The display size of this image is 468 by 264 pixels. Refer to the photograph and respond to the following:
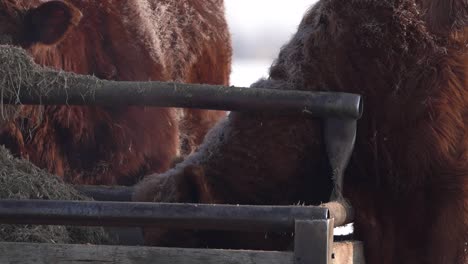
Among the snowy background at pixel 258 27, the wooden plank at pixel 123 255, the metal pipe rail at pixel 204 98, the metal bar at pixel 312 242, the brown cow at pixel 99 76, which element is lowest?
the wooden plank at pixel 123 255

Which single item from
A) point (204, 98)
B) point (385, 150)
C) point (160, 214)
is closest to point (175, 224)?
point (160, 214)

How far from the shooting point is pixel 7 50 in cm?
333

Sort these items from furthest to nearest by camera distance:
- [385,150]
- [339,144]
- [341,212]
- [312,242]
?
[385,150] → [339,144] → [341,212] → [312,242]

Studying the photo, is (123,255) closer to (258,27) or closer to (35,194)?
(35,194)

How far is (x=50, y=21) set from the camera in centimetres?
561

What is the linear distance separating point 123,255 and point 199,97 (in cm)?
74

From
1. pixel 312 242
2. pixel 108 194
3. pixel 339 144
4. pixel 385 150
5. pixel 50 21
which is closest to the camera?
pixel 312 242

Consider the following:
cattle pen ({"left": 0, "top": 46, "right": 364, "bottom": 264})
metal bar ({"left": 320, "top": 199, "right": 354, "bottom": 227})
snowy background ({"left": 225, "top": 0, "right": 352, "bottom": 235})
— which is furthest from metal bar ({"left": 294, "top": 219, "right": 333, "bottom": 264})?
snowy background ({"left": 225, "top": 0, "right": 352, "bottom": 235})

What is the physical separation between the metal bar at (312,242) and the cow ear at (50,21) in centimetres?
327

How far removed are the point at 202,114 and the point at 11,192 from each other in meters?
3.93

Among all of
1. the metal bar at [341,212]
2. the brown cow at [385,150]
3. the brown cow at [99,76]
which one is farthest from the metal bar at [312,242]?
the brown cow at [99,76]

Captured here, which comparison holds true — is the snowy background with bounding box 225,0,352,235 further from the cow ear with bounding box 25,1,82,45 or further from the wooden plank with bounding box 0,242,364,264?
the wooden plank with bounding box 0,242,364,264

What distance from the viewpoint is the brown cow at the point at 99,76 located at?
5.59 m

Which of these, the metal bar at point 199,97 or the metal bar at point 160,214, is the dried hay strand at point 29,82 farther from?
the metal bar at point 160,214
